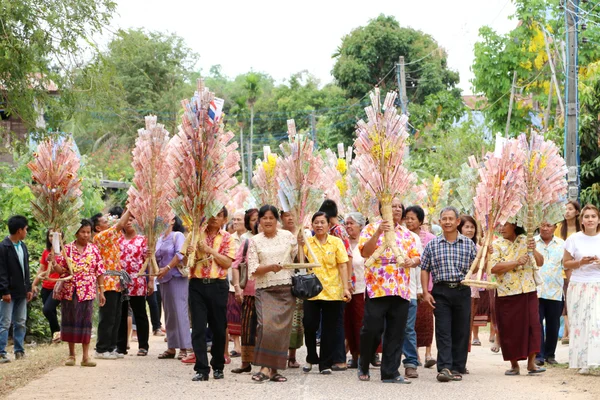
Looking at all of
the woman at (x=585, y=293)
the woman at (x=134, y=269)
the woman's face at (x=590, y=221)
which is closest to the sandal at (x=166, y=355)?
the woman at (x=134, y=269)

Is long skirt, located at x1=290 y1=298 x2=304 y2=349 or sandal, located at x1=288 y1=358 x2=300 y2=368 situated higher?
long skirt, located at x1=290 y1=298 x2=304 y2=349

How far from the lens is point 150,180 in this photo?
12.2 metres

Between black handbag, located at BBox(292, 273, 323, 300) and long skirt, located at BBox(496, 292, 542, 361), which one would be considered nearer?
black handbag, located at BBox(292, 273, 323, 300)

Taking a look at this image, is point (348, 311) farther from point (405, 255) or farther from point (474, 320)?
point (474, 320)

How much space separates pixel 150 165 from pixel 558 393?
535 cm

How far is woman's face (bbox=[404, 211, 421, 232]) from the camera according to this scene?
1195cm

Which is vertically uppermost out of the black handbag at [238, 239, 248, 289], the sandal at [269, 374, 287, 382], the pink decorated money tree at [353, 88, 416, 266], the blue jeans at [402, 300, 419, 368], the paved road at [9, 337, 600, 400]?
the pink decorated money tree at [353, 88, 416, 266]

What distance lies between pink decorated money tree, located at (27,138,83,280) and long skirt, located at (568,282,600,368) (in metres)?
5.77

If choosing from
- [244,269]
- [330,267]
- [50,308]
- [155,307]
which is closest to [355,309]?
[330,267]

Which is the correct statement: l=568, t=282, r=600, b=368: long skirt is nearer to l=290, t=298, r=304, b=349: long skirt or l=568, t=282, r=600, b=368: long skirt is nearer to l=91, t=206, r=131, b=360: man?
l=290, t=298, r=304, b=349: long skirt

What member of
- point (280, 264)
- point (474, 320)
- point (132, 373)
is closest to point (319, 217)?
point (280, 264)

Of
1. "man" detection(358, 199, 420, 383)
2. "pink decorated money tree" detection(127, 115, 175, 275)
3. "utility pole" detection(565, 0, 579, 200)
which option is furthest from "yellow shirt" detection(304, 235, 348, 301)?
"utility pole" detection(565, 0, 579, 200)

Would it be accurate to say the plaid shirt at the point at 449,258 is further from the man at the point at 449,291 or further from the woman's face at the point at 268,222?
the woman's face at the point at 268,222

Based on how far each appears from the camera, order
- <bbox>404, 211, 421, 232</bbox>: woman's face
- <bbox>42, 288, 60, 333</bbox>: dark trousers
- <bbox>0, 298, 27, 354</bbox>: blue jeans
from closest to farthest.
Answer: <bbox>404, 211, 421, 232</bbox>: woman's face < <bbox>0, 298, 27, 354</bbox>: blue jeans < <bbox>42, 288, 60, 333</bbox>: dark trousers
